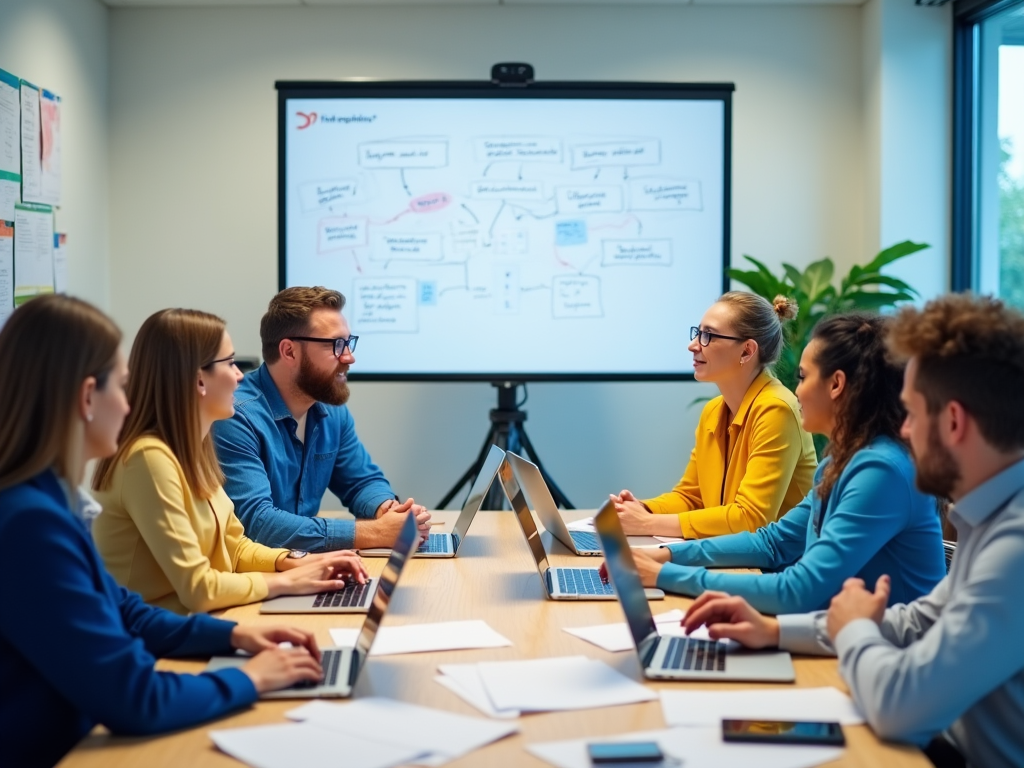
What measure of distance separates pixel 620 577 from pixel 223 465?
123cm

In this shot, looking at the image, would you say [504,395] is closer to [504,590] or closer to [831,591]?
[504,590]

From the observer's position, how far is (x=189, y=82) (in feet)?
15.3

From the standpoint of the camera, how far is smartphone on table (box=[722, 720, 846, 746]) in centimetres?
130

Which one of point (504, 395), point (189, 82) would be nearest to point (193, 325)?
point (504, 395)

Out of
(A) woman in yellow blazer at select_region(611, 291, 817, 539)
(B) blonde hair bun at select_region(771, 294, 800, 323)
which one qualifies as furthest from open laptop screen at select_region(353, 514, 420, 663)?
(B) blonde hair bun at select_region(771, 294, 800, 323)

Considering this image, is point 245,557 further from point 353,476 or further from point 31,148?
point 31,148

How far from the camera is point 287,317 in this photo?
278 cm

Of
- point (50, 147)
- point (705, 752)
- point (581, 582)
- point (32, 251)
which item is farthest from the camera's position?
point (50, 147)

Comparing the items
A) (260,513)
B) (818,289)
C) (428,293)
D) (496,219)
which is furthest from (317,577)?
(818,289)

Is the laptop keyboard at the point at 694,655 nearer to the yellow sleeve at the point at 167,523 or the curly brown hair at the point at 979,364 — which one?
the curly brown hair at the point at 979,364

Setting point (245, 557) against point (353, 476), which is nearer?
point (245, 557)

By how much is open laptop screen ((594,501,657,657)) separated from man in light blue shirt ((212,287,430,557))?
89cm

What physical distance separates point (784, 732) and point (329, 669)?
0.65 metres

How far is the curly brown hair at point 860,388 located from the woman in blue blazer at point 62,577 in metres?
1.06
